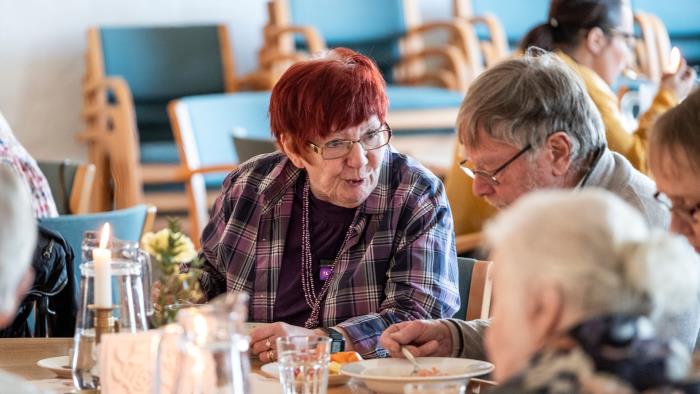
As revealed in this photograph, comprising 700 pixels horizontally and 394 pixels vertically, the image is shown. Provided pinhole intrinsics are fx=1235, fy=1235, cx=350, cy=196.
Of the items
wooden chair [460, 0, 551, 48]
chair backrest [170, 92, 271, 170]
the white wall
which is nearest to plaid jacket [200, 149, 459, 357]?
chair backrest [170, 92, 271, 170]

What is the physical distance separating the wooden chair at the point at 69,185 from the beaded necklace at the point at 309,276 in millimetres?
1198

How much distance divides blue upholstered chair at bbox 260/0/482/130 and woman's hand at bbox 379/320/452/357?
14.0 feet

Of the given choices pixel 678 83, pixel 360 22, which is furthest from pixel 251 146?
pixel 360 22

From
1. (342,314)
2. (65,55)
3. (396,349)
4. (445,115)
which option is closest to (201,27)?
(65,55)

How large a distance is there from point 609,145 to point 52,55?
4303 mm

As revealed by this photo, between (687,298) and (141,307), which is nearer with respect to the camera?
(687,298)

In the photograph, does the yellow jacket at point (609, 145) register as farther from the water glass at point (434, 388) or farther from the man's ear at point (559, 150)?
the water glass at point (434, 388)

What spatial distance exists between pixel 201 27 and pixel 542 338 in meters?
5.89

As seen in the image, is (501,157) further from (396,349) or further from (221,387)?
(221,387)

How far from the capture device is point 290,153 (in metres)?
2.54

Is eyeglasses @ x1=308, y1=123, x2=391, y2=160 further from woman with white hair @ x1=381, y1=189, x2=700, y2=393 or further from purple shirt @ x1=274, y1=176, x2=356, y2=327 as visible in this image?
woman with white hair @ x1=381, y1=189, x2=700, y2=393

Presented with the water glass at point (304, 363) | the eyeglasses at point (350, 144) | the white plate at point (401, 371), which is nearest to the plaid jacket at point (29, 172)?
the eyeglasses at point (350, 144)

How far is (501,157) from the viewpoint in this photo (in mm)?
2291

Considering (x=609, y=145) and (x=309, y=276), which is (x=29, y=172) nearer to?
(x=309, y=276)
